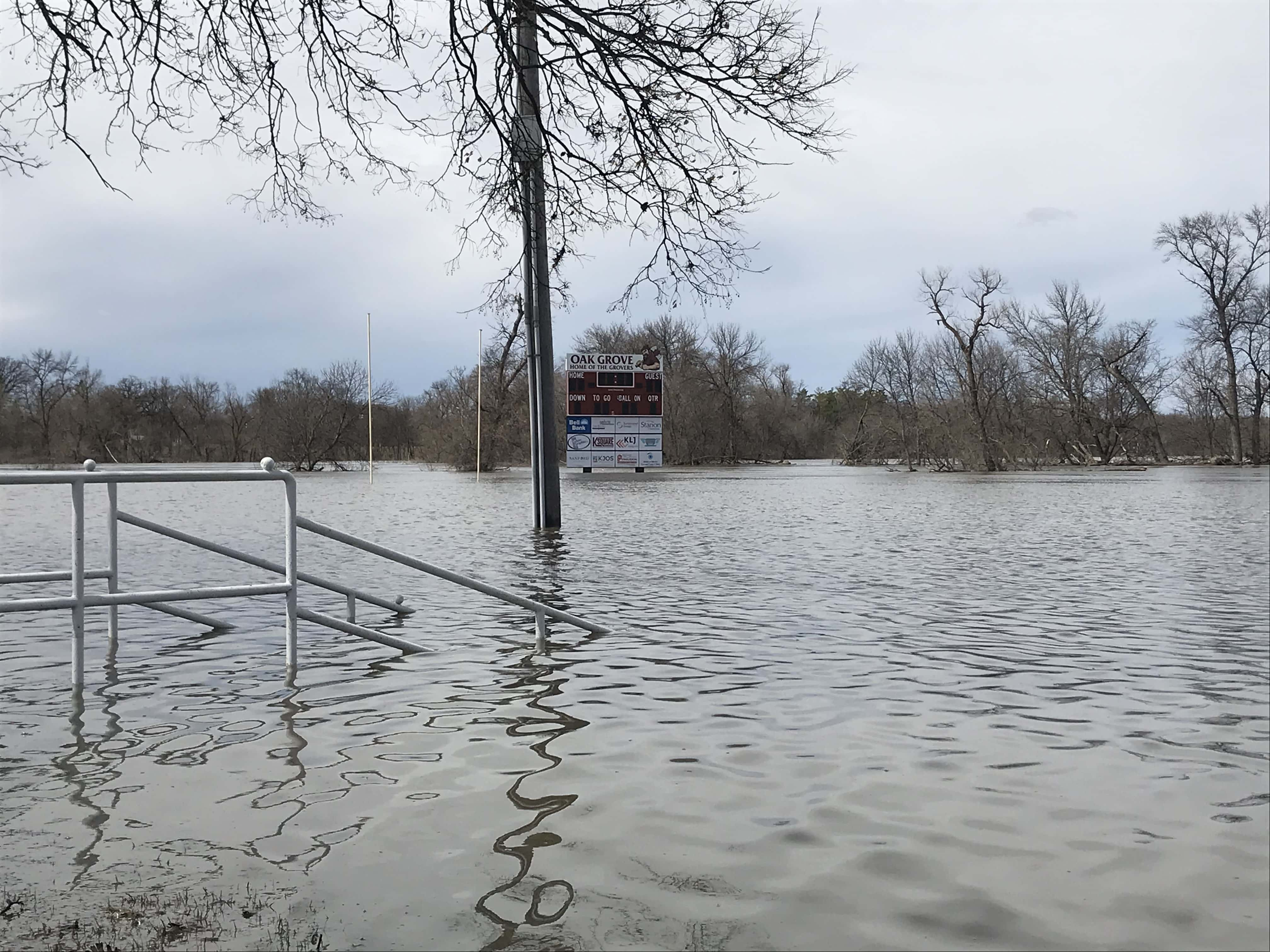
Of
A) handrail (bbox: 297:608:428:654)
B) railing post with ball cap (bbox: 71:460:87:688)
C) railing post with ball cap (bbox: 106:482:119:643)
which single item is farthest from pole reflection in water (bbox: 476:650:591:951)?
railing post with ball cap (bbox: 106:482:119:643)

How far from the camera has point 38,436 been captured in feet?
233

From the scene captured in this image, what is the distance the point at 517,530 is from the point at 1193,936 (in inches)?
663

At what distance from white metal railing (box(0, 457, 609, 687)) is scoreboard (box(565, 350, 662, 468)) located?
4198cm

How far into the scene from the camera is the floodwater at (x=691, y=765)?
3.27 m

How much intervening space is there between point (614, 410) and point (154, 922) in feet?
159

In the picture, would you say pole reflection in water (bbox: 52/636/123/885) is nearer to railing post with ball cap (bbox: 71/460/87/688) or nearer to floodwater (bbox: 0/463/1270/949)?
floodwater (bbox: 0/463/1270/949)

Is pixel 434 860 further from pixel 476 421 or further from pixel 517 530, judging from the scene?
pixel 476 421

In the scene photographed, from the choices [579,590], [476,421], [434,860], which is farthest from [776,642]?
[476,421]

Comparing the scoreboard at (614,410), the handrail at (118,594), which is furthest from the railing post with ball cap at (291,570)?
the scoreboard at (614,410)

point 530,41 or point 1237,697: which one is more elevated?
point 530,41

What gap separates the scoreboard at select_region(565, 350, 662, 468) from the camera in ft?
167

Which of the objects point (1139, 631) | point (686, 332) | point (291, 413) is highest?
point (686, 332)

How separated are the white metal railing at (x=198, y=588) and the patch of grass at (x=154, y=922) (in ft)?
9.12

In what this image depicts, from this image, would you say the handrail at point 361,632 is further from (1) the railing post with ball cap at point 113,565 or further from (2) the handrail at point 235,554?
(1) the railing post with ball cap at point 113,565
